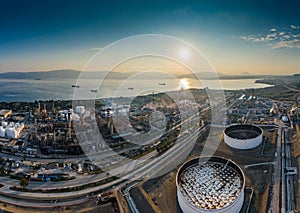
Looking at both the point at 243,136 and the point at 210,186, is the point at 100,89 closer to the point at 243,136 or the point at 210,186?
the point at 243,136

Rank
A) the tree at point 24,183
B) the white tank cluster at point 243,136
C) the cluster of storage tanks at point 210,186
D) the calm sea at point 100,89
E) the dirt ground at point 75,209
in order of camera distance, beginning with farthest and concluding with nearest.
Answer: the calm sea at point 100,89, the white tank cluster at point 243,136, the tree at point 24,183, the dirt ground at point 75,209, the cluster of storage tanks at point 210,186

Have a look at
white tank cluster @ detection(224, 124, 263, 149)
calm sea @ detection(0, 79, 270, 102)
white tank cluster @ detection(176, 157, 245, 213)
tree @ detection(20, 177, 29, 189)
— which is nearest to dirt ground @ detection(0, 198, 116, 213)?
tree @ detection(20, 177, 29, 189)

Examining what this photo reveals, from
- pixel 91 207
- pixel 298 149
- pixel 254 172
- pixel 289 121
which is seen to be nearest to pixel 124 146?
pixel 91 207

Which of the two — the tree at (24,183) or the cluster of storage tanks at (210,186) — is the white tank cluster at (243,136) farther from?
the tree at (24,183)

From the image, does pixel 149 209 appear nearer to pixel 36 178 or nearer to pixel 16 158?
pixel 36 178

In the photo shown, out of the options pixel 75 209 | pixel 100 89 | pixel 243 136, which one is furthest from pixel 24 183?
pixel 100 89

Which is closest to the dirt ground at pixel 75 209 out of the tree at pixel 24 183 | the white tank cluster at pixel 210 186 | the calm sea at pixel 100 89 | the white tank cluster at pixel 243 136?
the tree at pixel 24 183

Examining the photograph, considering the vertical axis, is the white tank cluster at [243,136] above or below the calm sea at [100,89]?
below
